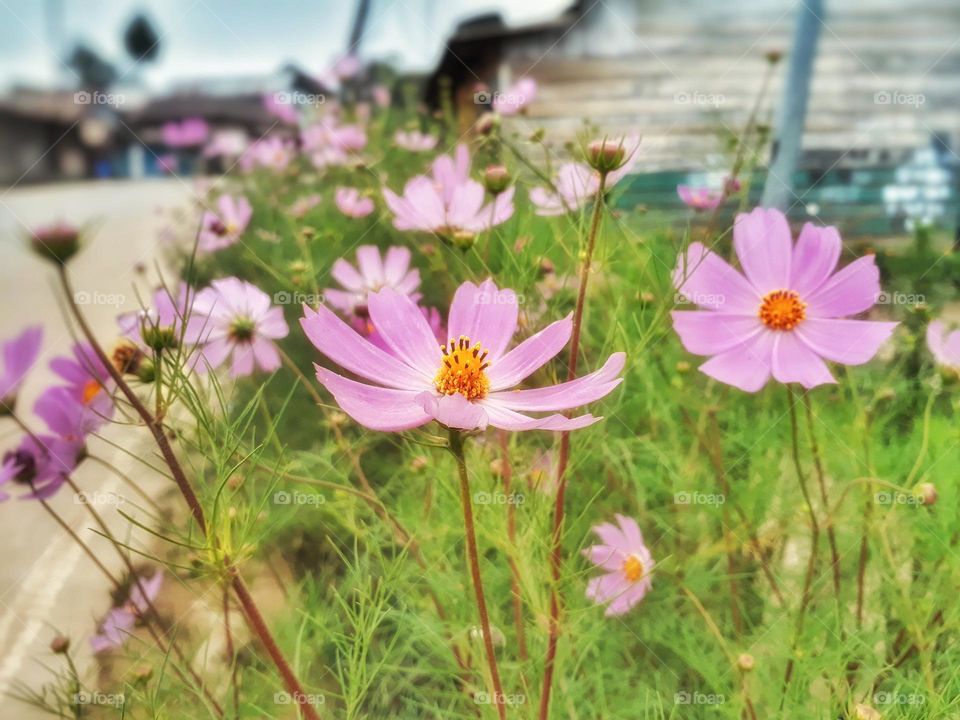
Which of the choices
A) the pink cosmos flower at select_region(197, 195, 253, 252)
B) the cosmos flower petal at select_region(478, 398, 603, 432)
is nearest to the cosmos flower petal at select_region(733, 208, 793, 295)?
the cosmos flower petal at select_region(478, 398, 603, 432)

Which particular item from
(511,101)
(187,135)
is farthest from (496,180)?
(187,135)

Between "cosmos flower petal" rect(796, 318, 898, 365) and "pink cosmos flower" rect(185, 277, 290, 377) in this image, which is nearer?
"cosmos flower petal" rect(796, 318, 898, 365)

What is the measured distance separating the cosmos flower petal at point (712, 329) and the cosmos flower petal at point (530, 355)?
0.34 feet

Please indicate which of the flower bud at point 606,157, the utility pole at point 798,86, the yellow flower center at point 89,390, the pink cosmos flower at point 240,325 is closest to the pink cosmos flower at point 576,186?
the flower bud at point 606,157

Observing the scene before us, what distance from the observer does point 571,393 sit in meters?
0.35

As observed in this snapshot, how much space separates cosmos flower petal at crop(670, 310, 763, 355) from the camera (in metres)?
0.46

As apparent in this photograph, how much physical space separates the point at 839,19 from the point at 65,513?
3.35 metres

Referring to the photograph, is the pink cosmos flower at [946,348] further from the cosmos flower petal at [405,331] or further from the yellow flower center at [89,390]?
the yellow flower center at [89,390]

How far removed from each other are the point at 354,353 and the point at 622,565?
371mm

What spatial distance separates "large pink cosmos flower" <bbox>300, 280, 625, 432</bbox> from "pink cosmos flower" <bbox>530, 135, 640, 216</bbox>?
0.36 ft

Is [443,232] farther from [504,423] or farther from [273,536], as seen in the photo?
[273,536]

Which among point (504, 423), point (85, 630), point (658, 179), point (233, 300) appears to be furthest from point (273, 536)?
point (658, 179)

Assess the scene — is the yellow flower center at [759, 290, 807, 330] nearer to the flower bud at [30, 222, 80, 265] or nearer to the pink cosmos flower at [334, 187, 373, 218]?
the flower bud at [30, 222, 80, 265]

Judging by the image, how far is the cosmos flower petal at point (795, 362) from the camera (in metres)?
0.46
